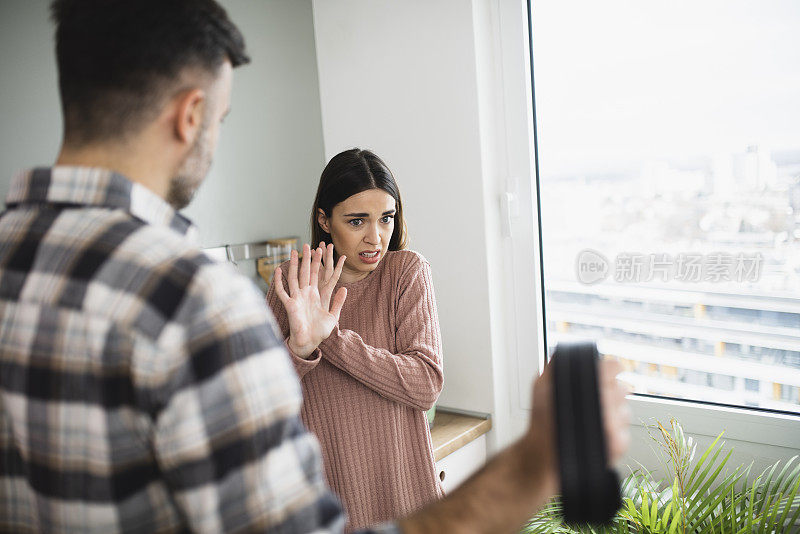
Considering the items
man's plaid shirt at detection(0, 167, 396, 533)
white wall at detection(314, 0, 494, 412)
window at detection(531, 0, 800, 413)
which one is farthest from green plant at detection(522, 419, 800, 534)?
man's plaid shirt at detection(0, 167, 396, 533)

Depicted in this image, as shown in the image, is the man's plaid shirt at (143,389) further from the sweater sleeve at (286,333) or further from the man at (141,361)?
the sweater sleeve at (286,333)

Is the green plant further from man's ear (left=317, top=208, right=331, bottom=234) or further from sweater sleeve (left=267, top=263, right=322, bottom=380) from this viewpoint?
man's ear (left=317, top=208, right=331, bottom=234)

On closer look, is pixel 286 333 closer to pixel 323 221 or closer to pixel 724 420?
pixel 323 221

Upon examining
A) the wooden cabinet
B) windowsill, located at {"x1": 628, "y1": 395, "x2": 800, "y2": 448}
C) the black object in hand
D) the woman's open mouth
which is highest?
the woman's open mouth

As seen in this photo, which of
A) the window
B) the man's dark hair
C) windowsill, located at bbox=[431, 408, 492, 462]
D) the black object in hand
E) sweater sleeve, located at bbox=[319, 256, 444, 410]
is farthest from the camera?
windowsill, located at bbox=[431, 408, 492, 462]

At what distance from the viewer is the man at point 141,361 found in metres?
0.57

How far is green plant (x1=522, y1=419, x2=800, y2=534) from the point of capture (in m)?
1.63

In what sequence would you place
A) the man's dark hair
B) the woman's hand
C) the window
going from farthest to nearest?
the window
the woman's hand
the man's dark hair

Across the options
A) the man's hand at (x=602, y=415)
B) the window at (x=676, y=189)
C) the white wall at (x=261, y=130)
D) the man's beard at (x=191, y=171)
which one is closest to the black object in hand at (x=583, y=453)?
the man's hand at (x=602, y=415)

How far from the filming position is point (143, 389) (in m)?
0.57

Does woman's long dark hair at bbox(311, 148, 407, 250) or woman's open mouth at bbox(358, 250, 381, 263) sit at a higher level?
woman's long dark hair at bbox(311, 148, 407, 250)

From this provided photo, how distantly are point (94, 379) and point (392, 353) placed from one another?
3.61 feet

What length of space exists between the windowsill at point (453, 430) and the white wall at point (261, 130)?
3.09 ft

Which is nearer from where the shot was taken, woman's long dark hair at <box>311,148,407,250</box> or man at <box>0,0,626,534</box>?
man at <box>0,0,626,534</box>
